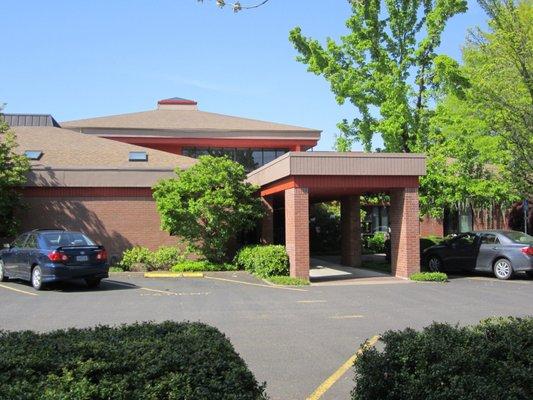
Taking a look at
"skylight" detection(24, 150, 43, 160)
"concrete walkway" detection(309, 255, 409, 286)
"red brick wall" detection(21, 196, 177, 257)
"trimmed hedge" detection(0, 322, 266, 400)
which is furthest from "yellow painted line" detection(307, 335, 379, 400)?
"skylight" detection(24, 150, 43, 160)

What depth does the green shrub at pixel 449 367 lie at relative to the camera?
4346 mm

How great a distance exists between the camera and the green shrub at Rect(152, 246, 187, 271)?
69.5 ft

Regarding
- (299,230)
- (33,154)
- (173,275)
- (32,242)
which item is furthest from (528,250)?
(33,154)

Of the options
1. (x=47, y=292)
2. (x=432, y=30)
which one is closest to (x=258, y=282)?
(x=47, y=292)

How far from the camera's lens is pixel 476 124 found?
24.2 metres

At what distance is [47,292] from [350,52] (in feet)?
47.1

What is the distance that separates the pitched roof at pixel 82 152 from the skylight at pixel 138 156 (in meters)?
0.21

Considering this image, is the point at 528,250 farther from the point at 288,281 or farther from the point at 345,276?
the point at 288,281

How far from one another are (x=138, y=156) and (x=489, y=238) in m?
14.1

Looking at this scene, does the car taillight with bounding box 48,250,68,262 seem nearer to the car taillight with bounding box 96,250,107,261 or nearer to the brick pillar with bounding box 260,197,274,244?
the car taillight with bounding box 96,250,107,261

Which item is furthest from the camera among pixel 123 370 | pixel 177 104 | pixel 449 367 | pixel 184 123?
pixel 177 104

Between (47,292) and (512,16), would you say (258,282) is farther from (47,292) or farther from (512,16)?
(512,16)

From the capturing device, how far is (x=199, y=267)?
2056 centimetres

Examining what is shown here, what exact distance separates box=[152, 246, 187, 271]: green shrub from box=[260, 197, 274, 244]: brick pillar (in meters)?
3.32
